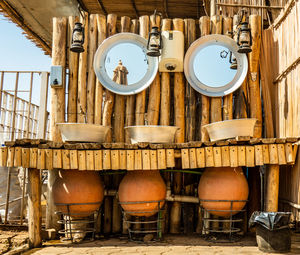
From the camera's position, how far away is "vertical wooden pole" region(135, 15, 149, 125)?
6.03 metres

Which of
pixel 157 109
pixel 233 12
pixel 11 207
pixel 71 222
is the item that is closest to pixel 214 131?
pixel 157 109

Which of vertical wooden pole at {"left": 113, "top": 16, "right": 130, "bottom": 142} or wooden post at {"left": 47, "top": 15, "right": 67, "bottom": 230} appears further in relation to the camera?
vertical wooden pole at {"left": 113, "top": 16, "right": 130, "bottom": 142}

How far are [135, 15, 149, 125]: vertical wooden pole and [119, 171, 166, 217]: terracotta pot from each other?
1.03m

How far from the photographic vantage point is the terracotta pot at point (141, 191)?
16.8 ft

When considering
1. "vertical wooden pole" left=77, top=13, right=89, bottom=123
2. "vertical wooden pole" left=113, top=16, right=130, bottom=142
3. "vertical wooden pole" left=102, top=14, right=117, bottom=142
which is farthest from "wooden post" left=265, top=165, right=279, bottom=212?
"vertical wooden pole" left=77, top=13, right=89, bottom=123

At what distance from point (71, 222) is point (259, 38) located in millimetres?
3923

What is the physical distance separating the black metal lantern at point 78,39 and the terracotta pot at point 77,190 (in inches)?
68.4

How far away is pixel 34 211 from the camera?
4.98m

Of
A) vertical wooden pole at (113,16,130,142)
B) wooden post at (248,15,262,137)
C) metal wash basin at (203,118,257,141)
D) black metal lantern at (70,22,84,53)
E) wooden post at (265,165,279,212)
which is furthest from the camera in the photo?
vertical wooden pole at (113,16,130,142)

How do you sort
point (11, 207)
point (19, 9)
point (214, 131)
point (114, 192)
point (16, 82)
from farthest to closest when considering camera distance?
point (19, 9) < point (11, 207) < point (16, 82) < point (114, 192) < point (214, 131)

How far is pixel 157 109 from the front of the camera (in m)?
6.07

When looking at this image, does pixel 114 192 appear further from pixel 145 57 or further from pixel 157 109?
pixel 145 57

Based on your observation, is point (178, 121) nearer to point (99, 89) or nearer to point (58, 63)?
point (99, 89)

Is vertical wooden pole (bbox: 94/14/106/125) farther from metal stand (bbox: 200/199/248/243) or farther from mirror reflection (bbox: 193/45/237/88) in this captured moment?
metal stand (bbox: 200/199/248/243)
